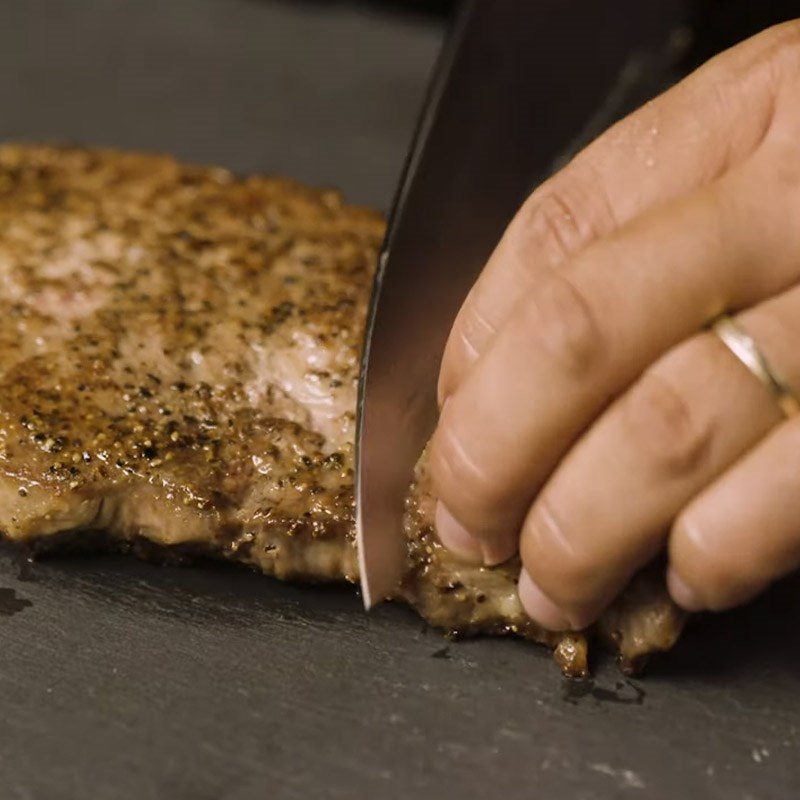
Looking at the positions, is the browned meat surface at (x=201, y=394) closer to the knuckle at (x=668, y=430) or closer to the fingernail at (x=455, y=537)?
the fingernail at (x=455, y=537)

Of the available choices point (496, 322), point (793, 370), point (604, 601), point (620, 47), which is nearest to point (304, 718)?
point (604, 601)

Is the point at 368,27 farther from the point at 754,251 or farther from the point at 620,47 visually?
the point at 754,251

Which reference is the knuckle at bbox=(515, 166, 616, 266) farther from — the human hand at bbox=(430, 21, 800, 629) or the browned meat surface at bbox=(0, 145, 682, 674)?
the browned meat surface at bbox=(0, 145, 682, 674)

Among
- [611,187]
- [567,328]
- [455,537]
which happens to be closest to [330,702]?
[455,537]

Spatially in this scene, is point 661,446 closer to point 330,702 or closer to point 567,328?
point 567,328


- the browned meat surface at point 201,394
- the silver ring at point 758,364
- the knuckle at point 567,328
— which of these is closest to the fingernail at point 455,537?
the browned meat surface at point 201,394

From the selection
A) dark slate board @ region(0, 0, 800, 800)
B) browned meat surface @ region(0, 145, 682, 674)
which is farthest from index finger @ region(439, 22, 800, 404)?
dark slate board @ region(0, 0, 800, 800)
